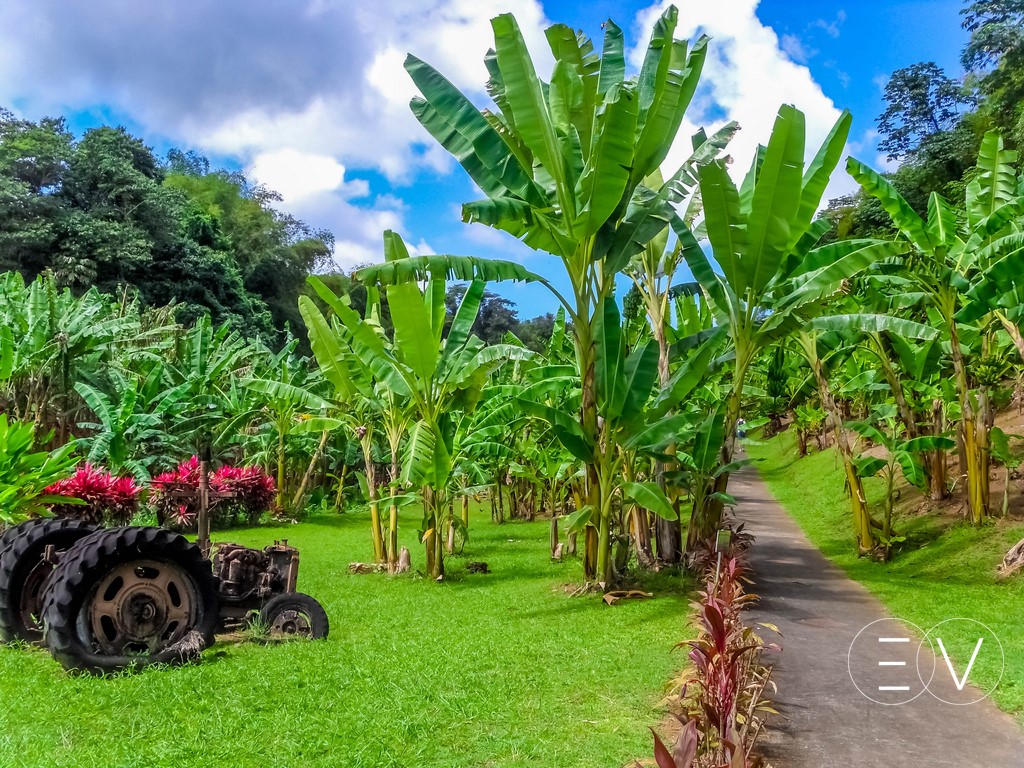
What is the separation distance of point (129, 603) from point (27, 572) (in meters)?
1.32

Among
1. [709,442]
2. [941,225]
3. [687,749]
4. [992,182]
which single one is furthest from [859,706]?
[992,182]

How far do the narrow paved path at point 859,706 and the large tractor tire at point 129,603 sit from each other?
382cm

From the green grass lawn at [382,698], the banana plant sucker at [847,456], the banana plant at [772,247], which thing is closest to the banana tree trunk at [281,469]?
the green grass lawn at [382,698]

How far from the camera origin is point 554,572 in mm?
10406

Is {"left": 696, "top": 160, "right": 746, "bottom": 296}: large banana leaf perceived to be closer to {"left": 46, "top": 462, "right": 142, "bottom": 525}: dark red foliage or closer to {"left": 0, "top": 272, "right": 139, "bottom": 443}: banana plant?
{"left": 46, "top": 462, "right": 142, "bottom": 525}: dark red foliage

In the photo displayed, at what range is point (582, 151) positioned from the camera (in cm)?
834

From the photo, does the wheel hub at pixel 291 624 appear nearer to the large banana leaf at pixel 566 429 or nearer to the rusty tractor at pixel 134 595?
the rusty tractor at pixel 134 595

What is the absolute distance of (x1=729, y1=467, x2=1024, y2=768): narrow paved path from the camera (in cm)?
388

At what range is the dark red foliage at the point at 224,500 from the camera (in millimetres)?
13602

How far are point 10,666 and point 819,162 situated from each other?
8.27 m

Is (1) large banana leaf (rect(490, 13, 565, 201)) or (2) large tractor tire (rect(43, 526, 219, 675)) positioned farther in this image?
(1) large banana leaf (rect(490, 13, 565, 201))

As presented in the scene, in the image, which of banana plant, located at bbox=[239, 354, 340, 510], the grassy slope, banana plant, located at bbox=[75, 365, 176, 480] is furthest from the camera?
banana plant, located at bbox=[239, 354, 340, 510]

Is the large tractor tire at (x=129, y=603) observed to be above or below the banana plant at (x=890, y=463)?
below

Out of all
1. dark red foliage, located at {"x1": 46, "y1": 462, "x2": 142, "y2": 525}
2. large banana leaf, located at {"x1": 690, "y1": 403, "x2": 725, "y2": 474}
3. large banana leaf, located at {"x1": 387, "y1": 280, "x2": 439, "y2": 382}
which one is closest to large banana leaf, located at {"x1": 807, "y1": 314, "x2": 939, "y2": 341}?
large banana leaf, located at {"x1": 690, "y1": 403, "x2": 725, "y2": 474}
